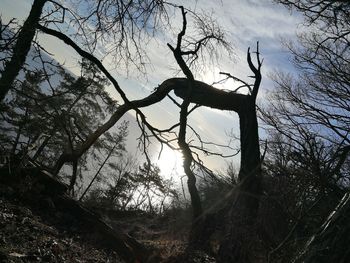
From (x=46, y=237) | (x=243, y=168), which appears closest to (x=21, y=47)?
(x=46, y=237)

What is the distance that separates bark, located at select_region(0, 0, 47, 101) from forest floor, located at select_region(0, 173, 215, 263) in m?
2.80

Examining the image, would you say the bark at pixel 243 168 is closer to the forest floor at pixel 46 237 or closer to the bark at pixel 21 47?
the forest floor at pixel 46 237

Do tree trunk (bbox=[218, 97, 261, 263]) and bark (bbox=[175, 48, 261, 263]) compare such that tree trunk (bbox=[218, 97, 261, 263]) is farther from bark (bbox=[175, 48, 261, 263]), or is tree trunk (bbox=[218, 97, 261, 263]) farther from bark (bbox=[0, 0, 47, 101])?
bark (bbox=[0, 0, 47, 101])

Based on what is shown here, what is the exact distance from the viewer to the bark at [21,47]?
130 inches

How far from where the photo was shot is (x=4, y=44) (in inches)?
123

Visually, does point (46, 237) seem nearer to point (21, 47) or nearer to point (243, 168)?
point (21, 47)

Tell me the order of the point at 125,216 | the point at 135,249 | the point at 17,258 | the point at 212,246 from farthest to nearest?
the point at 125,216 → the point at 212,246 → the point at 135,249 → the point at 17,258

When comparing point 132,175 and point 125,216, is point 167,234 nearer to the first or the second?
point 125,216

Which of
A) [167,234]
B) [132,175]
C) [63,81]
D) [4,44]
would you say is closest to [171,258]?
[167,234]

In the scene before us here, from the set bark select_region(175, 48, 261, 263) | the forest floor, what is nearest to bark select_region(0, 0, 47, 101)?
the forest floor

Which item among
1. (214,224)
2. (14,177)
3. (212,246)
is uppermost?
(214,224)

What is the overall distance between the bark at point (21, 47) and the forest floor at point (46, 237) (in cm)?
280

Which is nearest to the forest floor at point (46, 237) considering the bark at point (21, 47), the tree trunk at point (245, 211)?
the tree trunk at point (245, 211)

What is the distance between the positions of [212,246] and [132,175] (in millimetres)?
23478
